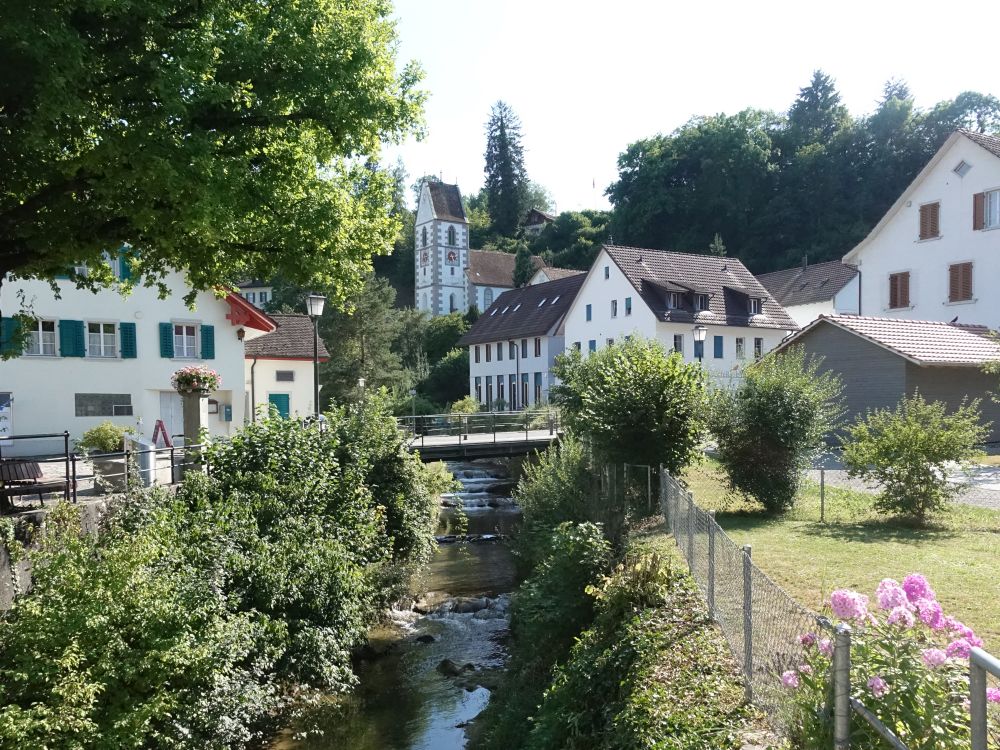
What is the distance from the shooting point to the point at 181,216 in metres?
9.95

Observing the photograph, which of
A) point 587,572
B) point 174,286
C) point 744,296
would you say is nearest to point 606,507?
point 587,572

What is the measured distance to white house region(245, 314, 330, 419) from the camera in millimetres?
34188

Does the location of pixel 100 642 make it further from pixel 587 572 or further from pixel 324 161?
pixel 324 161

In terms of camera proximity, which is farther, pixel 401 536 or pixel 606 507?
pixel 401 536

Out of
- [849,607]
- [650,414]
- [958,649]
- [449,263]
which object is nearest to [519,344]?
[449,263]

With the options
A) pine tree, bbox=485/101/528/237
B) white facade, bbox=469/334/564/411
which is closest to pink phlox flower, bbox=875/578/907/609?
white facade, bbox=469/334/564/411

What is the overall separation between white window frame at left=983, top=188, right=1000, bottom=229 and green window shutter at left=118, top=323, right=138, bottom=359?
3342cm

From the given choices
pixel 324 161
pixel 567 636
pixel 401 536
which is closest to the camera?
pixel 567 636

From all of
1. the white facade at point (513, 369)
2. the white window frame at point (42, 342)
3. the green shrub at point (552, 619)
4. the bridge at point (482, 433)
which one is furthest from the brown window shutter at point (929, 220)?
the white window frame at point (42, 342)

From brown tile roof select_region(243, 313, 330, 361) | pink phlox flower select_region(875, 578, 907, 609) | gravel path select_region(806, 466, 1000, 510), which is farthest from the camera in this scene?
brown tile roof select_region(243, 313, 330, 361)

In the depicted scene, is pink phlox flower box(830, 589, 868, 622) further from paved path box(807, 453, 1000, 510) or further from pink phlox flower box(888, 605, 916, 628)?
paved path box(807, 453, 1000, 510)

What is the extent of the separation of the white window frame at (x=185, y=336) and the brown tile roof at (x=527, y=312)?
26.9m

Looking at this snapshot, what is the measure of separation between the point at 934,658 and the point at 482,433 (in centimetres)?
2740

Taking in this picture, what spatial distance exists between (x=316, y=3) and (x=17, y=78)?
386 cm
